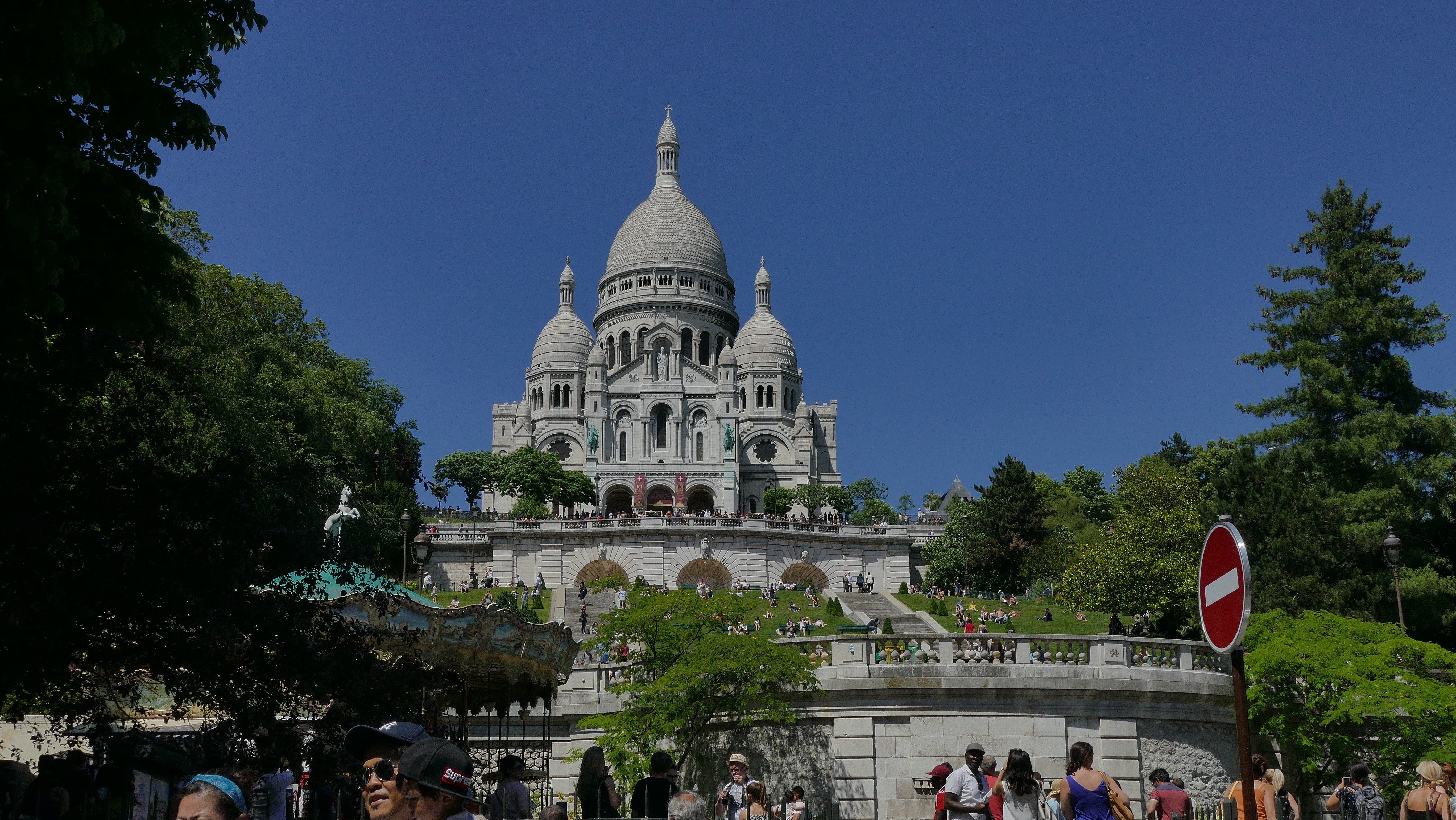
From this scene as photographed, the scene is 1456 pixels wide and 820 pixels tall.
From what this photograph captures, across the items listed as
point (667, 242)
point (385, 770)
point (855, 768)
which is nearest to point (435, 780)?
point (385, 770)

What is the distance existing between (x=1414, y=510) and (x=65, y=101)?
3372 cm

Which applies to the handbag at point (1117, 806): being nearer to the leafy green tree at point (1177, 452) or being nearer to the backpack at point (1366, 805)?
the backpack at point (1366, 805)

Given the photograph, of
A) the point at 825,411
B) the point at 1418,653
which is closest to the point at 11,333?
the point at 1418,653

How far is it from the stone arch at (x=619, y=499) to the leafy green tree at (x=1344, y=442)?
188 ft

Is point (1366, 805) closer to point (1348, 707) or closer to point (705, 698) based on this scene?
point (1348, 707)

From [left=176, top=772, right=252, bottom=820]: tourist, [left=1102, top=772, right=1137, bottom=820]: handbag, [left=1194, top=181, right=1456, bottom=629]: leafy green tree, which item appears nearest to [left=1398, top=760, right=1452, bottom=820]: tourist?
[left=1102, top=772, right=1137, bottom=820]: handbag

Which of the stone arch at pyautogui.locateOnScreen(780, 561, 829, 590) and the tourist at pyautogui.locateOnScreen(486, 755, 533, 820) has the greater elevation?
the stone arch at pyautogui.locateOnScreen(780, 561, 829, 590)

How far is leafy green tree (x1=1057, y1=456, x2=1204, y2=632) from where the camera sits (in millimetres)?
41344

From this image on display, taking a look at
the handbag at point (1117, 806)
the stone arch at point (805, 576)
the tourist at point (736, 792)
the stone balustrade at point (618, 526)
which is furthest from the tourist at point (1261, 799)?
the stone arch at point (805, 576)

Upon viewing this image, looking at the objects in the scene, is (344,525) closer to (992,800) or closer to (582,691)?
(582,691)

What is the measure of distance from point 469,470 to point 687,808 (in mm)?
75919

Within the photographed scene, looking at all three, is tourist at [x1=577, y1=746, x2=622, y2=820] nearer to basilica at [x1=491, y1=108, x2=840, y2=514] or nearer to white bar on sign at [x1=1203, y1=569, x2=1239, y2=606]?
white bar on sign at [x1=1203, y1=569, x2=1239, y2=606]

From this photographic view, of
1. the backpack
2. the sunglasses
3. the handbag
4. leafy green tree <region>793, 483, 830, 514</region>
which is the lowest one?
the backpack

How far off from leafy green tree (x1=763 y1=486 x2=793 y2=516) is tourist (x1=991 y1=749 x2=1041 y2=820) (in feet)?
256
